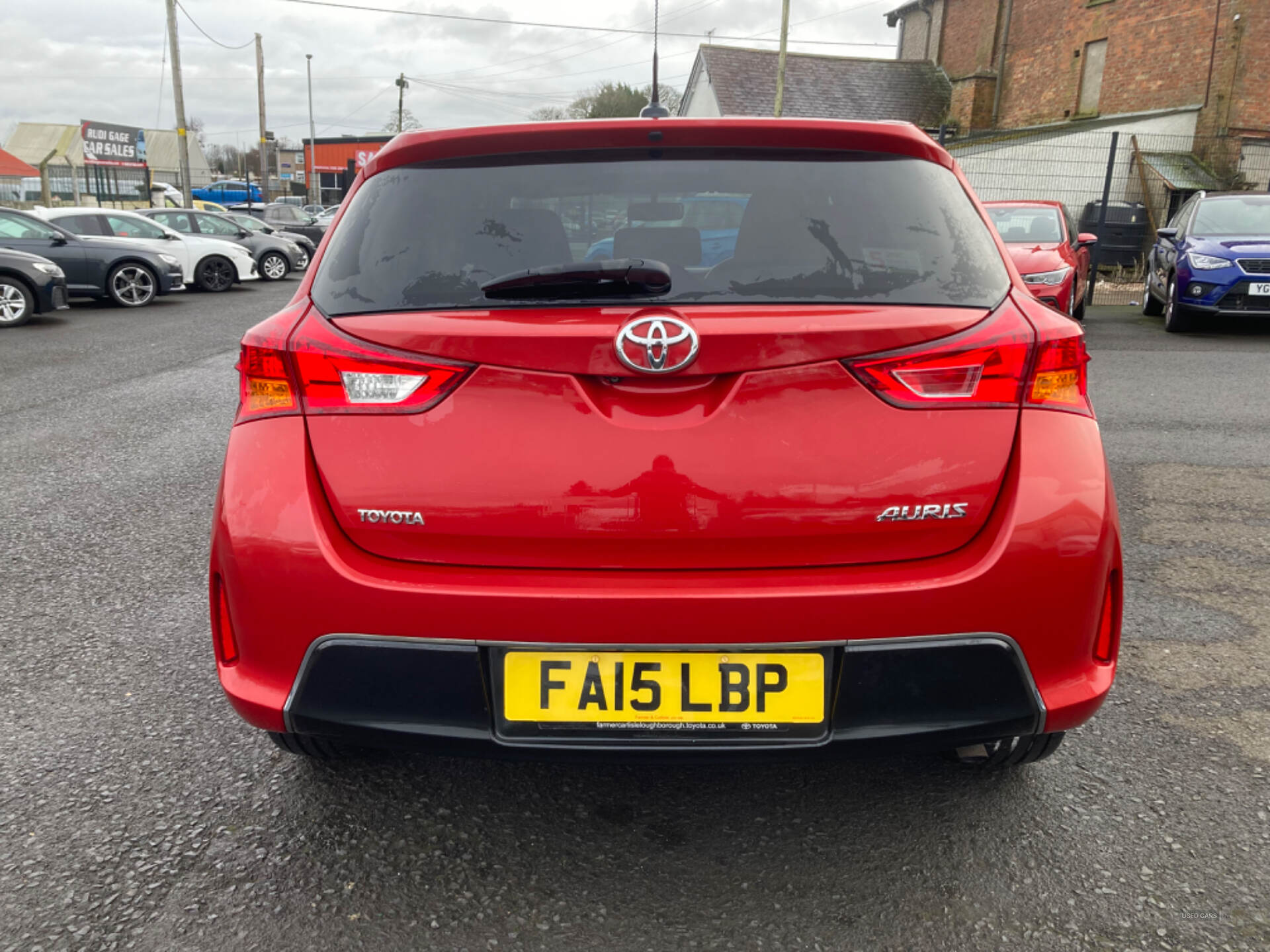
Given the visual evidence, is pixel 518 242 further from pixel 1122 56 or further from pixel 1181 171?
pixel 1122 56

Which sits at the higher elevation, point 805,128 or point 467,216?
point 805,128

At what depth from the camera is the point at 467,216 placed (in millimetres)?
2086

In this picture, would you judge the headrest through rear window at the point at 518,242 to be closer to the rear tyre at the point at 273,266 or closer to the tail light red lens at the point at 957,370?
the tail light red lens at the point at 957,370

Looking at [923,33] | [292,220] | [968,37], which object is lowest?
[292,220]

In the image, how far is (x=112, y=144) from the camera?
4897 centimetres

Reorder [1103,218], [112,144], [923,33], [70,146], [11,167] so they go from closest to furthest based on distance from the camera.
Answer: [1103,218] → [923,33] → [11,167] → [112,144] → [70,146]

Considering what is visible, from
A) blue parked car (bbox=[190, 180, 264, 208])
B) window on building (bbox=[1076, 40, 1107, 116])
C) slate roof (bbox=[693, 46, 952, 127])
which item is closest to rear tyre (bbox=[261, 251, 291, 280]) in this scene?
slate roof (bbox=[693, 46, 952, 127])

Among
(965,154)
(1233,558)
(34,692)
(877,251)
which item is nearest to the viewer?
(877,251)

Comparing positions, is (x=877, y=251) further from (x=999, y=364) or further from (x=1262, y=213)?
(x=1262, y=213)

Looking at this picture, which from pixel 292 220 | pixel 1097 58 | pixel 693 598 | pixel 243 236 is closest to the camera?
Answer: pixel 693 598

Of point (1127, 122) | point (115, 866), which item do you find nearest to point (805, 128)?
point (115, 866)

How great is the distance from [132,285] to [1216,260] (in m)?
13.6

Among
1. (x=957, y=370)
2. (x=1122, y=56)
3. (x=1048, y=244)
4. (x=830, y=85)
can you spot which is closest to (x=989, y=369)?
(x=957, y=370)

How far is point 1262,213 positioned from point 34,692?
40.8ft
